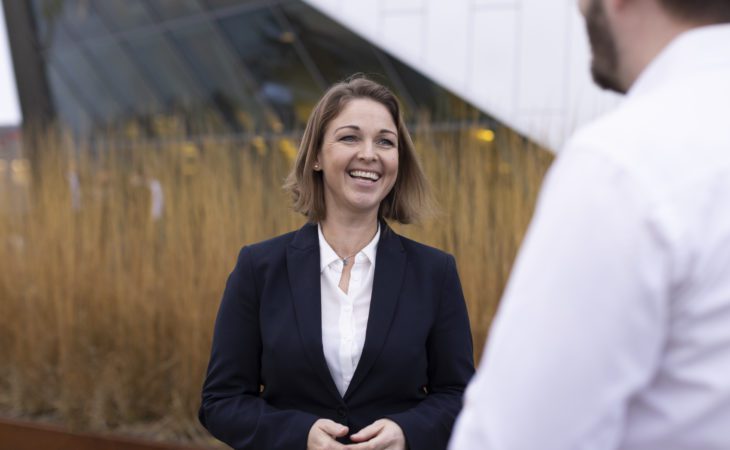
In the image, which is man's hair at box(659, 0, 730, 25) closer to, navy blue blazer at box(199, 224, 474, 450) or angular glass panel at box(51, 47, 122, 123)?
navy blue blazer at box(199, 224, 474, 450)

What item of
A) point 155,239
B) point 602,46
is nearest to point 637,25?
point 602,46

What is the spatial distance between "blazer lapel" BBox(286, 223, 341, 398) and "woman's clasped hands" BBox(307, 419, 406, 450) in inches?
3.3

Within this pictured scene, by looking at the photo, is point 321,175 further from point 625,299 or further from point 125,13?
point 125,13

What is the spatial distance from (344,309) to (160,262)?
2577 millimetres

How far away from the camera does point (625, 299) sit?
613mm

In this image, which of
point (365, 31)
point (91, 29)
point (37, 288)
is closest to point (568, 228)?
point (37, 288)

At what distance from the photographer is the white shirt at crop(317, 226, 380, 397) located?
5.61ft

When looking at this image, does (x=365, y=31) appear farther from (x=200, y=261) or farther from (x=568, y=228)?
(x=568, y=228)

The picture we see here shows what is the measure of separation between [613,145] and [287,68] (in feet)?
36.0

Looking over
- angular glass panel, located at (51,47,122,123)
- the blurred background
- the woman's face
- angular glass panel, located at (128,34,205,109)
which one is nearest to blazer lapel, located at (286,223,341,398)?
the woman's face

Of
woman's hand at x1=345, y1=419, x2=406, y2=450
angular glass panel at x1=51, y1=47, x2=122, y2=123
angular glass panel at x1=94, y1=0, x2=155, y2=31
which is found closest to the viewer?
woman's hand at x1=345, y1=419, x2=406, y2=450

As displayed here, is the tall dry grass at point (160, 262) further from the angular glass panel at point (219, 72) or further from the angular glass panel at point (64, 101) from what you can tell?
the angular glass panel at point (64, 101)

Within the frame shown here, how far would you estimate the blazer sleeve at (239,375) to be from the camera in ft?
5.51

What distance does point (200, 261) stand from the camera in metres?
3.98
